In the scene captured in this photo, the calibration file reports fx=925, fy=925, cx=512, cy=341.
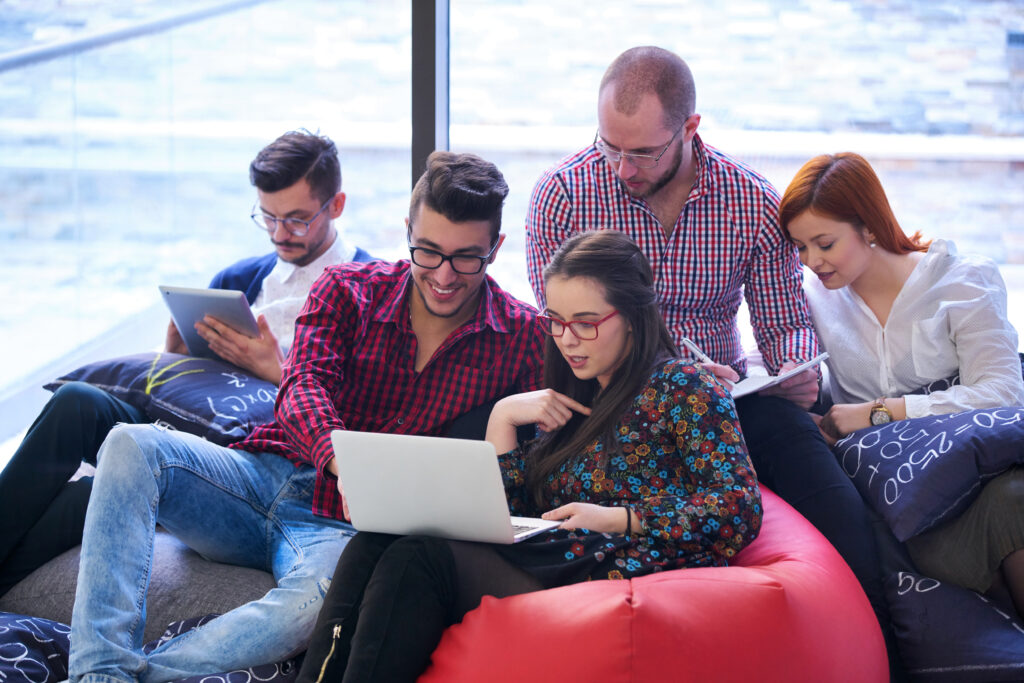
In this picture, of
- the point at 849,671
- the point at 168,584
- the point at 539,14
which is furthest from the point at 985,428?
the point at 539,14

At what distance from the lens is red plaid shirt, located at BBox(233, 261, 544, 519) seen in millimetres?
1940

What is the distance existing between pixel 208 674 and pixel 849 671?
1.07 metres

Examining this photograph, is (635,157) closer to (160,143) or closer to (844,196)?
(844,196)

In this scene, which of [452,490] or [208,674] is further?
[208,674]

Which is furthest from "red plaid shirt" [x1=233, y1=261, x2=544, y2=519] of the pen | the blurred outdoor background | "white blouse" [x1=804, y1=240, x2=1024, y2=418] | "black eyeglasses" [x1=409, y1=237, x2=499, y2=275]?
the blurred outdoor background

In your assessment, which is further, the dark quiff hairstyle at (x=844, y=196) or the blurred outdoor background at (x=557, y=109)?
the blurred outdoor background at (x=557, y=109)

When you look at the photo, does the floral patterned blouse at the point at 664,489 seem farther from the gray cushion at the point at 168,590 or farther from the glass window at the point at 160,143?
the glass window at the point at 160,143

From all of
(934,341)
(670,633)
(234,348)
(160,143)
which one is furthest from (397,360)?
(160,143)

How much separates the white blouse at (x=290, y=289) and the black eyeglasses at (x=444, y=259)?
1.84 ft

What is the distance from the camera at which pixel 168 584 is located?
1857mm

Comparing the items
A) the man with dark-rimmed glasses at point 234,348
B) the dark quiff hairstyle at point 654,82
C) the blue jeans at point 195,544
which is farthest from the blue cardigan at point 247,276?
the dark quiff hairstyle at point 654,82

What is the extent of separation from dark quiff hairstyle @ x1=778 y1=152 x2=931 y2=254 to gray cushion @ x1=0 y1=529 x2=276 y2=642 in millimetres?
1414

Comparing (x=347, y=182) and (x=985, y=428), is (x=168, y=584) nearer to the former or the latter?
(x=985, y=428)

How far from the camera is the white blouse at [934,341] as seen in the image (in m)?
1.99
